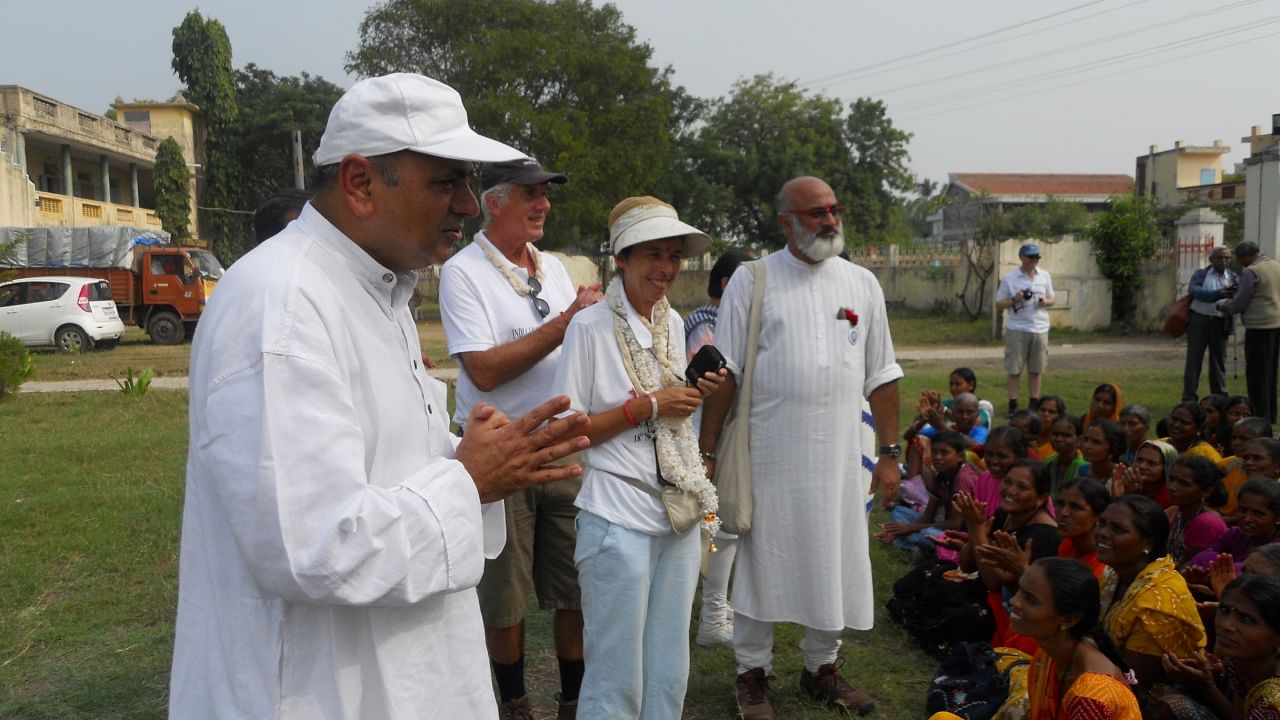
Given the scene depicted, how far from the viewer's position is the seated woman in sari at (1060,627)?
10.4ft

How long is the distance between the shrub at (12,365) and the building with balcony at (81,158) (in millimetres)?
17310

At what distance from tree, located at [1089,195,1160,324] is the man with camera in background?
35.1 ft

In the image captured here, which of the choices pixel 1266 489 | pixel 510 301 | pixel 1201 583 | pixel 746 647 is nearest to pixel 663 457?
pixel 510 301

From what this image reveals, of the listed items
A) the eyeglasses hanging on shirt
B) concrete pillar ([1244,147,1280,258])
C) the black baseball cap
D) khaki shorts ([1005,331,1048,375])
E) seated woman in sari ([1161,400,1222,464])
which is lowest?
seated woman in sari ([1161,400,1222,464])

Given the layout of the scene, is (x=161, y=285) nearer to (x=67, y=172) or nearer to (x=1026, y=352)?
(x=67, y=172)

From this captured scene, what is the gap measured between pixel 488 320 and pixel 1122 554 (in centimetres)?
262

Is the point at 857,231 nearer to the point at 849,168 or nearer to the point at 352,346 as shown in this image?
the point at 849,168

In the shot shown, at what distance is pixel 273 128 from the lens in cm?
3953

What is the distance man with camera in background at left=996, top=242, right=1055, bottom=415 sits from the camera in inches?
407

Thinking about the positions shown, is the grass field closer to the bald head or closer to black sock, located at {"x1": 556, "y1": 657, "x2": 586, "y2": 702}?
black sock, located at {"x1": 556, "y1": 657, "x2": 586, "y2": 702}

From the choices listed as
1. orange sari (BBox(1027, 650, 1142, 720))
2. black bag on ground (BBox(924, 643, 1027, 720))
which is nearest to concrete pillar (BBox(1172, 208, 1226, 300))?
black bag on ground (BBox(924, 643, 1027, 720))

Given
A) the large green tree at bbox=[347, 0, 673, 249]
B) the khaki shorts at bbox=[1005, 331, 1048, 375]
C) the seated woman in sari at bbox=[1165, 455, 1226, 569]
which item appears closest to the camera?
the seated woman in sari at bbox=[1165, 455, 1226, 569]

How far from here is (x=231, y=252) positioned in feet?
133

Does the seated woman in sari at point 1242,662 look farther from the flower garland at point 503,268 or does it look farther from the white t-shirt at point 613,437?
the flower garland at point 503,268
